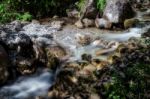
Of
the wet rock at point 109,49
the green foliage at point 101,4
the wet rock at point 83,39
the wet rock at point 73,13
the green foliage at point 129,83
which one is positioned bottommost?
the green foliage at point 129,83

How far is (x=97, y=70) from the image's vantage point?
331 inches

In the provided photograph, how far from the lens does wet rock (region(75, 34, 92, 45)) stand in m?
10.6

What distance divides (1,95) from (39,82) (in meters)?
1.15

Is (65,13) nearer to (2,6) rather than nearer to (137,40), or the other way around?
(2,6)

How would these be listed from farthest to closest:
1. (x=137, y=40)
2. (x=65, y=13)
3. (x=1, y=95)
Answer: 1. (x=65, y=13)
2. (x=137, y=40)
3. (x=1, y=95)

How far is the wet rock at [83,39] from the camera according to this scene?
10.6 m

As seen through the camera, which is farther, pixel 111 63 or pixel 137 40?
pixel 137 40

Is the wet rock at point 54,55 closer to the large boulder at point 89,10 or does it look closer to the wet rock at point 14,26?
the wet rock at point 14,26

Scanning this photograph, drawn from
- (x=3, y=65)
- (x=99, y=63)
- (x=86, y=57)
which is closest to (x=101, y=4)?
(x=86, y=57)

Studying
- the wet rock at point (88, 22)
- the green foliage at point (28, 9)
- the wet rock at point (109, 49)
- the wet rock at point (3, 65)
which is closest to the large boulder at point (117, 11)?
the wet rock at point (88, 22)

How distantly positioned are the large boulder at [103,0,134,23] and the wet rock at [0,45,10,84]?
14.7 feet

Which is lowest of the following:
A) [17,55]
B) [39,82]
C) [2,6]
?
[39,82]

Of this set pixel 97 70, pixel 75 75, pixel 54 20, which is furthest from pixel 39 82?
pixel 54 20

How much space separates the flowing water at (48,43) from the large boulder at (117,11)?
0.66 meters
